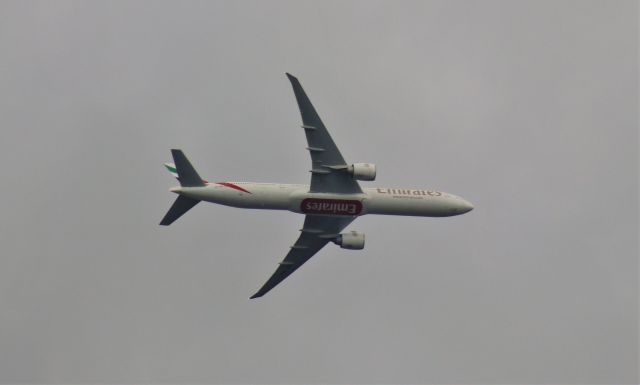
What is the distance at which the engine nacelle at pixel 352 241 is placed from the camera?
9194 centimetres

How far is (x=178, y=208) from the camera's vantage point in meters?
87.4

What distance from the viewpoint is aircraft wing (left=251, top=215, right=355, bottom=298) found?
92.1m

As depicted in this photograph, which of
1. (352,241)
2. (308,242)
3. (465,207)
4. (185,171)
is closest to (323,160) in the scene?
(352,241)

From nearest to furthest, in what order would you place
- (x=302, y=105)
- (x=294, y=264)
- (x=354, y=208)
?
(x=302, y=105), (x=354, y=208), (x=294, y=264)

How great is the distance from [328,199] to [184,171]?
37.9 feet

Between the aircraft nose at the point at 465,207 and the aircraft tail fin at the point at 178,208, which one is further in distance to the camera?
the aircraft nose at the point at 465,207

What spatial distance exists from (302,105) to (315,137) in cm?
311

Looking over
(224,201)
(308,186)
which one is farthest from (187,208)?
(308,186)

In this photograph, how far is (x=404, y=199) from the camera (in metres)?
91.4

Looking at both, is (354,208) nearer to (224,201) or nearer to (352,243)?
(352,243)

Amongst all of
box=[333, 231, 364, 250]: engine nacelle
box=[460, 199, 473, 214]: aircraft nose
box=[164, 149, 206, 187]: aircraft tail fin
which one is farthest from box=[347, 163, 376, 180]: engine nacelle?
box=[164, 149, 206, 187]: aircraft tail fin

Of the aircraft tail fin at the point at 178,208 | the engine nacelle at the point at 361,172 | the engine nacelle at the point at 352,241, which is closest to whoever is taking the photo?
the aircraft tail fin at the point at 178,208

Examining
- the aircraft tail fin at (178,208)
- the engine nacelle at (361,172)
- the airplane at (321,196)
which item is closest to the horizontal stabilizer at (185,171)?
the airplane at (321,196)

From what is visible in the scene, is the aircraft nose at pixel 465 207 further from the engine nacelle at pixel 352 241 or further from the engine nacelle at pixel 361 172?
the engine nacelle at pixel 361 172
